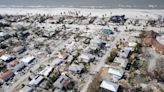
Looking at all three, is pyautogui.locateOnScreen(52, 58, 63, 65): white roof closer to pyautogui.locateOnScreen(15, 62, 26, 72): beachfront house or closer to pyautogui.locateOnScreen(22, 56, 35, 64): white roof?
pyautogui.locateOnScreen(22, 56, 35, 64): white roof

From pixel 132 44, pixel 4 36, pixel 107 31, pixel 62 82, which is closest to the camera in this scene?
pixel 62 82

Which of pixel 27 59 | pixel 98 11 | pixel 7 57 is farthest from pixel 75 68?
pixel 98 11

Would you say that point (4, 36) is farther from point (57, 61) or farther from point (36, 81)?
point (36, 81)

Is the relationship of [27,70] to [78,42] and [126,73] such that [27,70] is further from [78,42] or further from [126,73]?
[126,73]

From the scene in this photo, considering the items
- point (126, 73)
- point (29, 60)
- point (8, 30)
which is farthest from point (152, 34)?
point (8, 30)

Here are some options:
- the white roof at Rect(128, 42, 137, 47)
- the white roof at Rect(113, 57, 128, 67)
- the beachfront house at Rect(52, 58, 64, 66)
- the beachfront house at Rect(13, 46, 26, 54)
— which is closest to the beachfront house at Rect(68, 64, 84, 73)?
the beachfront house at Rect(52, 58, 64, 66)

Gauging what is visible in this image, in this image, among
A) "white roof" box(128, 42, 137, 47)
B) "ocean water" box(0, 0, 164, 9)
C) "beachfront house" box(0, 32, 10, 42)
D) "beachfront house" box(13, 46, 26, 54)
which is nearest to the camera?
"white roof" box(128, 42, 137, 47)
